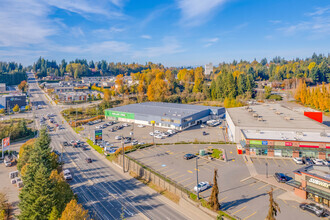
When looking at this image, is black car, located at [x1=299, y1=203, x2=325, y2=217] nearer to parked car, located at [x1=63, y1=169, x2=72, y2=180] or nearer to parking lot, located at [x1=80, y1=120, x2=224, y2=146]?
parking lot, located at [x1=80, y1=120, x2=224, y2=146]

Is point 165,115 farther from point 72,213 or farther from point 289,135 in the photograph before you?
point 72,213

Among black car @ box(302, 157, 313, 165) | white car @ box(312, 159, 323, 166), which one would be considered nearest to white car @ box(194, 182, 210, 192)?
black car @ box(302, 157, 313, 165)

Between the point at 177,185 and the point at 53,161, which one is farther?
the point at 53,161

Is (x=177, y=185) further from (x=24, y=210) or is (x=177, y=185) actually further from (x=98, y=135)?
(x=98, y=135)

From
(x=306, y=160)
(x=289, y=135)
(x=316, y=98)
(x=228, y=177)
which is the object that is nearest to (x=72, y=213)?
(x=228, y=177)

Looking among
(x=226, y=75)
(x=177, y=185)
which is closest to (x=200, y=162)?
(x=177, y=185)

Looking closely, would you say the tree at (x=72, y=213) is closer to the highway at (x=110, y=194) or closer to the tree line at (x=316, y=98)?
the highway at (x=110, y=194)
